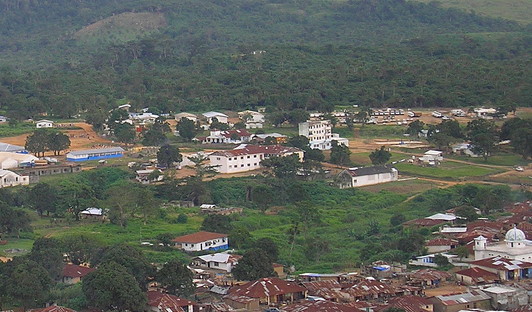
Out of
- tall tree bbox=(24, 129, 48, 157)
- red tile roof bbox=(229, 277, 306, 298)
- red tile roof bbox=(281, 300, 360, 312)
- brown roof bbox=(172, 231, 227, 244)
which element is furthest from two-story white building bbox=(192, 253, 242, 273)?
tall tree bbox=(24, 129, 48, 157)

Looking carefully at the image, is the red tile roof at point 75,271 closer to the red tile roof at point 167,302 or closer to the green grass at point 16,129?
the red tile roof at point 167,302

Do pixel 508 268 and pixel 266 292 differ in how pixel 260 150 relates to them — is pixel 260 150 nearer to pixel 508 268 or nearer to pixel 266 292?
pixel 508 268

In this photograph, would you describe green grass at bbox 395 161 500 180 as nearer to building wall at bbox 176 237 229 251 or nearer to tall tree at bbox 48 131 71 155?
building wall at bbox 176 237 229 251

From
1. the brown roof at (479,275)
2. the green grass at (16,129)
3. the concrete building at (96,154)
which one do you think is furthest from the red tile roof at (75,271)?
the green grass at (16,129)

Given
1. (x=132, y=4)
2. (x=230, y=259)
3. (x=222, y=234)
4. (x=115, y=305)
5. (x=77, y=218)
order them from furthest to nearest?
(x=132, y=4), (x=77, y=218), (x=222, y=234), (x=230, y=259), (x=115, y=305)

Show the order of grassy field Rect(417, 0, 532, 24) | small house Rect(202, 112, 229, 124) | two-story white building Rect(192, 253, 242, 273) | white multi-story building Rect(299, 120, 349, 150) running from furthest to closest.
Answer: grassy field Rect(417, 0, 532, 24)
small house Rect(202, 112, 229, 124)
white multi-story building Rect(299, 120, 349, 150)
two-story white building Rect(192, 253, 242, 273)

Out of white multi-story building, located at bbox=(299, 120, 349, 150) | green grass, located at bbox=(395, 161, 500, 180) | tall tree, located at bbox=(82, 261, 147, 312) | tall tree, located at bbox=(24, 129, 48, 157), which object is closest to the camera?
tall tree, located at bbox=(82, 261, 147, 312)

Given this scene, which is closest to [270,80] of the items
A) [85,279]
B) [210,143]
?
[210,143]

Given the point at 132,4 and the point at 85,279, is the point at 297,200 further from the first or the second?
the point at 132,4
